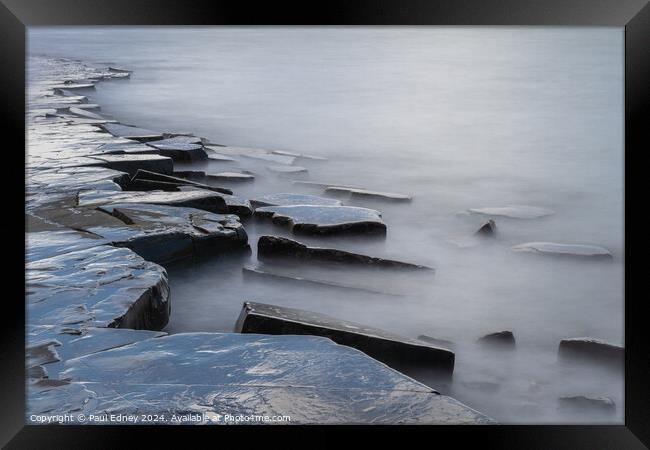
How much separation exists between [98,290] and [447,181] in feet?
9.91

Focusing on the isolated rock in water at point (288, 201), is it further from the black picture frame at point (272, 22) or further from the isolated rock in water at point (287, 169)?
the black picture frame at point (272, 22)

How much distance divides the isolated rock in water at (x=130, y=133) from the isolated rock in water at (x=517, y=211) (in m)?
1.54

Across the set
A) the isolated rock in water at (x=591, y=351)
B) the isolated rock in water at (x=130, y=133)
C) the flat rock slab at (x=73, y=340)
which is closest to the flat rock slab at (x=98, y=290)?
the flat rock slab at (x=73, y=340)

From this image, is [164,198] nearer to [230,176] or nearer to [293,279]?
[293,279]

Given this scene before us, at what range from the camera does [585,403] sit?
2.01 m

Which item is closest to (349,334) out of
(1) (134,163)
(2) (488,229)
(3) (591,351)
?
(3) (591,351)

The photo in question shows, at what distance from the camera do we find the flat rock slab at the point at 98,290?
5.52ft

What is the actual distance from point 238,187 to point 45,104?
210 centimetres

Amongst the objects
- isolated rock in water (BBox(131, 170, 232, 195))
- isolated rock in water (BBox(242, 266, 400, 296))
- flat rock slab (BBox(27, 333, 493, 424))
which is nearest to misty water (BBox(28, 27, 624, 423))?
isolated rock in water (BBox(242, 266, 400, 296))

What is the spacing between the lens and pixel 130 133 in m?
3.99

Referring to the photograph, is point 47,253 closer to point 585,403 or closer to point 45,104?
point 585,403

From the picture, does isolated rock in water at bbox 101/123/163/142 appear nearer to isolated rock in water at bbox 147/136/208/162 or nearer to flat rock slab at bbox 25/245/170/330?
isolated rock in water at bbox 147/136/208/162

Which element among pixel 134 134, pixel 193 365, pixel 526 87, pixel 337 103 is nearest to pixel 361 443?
pixel 193 365

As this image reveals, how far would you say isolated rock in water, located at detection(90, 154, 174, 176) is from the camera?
3.16 meters
